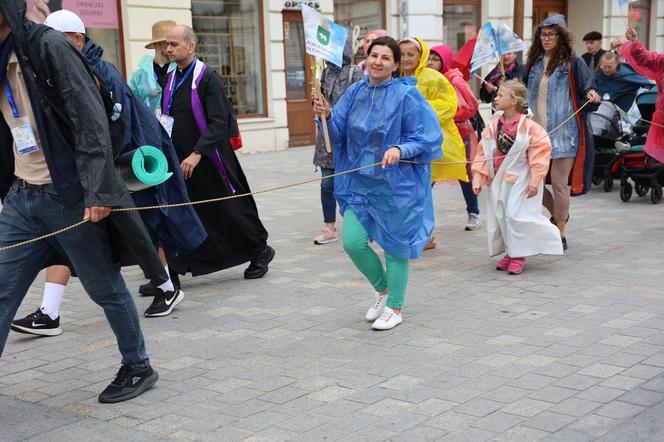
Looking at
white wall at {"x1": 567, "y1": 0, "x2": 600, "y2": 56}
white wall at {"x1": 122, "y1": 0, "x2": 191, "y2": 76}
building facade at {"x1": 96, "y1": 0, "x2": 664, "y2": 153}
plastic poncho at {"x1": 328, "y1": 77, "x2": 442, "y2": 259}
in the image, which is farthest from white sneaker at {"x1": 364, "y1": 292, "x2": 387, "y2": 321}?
white wall at {"x1": 567, "y1": 0, "x2": 600, "y2": 56}

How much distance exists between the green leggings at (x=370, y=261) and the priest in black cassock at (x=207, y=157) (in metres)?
1.39

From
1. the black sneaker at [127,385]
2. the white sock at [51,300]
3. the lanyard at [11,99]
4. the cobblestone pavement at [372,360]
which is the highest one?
the lanyard at [11,99]

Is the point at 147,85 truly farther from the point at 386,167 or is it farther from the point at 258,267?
the point at 386,167

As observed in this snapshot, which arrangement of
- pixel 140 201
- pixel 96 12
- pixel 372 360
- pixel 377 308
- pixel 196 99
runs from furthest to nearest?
1. pixel 96 12
2. pixel 196 99
3. pixel 140 201
4. pixel 377 308
5. pixel 372 360

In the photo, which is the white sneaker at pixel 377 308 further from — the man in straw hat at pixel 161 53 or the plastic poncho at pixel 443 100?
the man in straw hat at pixel 161 53

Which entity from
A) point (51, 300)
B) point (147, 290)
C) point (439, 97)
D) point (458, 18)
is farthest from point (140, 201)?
point (458, 18)

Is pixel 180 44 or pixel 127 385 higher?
pixel 180 44

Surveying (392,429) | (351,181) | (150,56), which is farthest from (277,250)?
(392,429)

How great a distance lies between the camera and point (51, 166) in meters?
3.55

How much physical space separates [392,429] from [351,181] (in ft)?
6.27

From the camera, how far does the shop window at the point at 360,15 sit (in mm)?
17500

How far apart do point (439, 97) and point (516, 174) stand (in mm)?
1126

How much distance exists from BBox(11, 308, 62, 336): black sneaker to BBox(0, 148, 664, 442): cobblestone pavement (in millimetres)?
76

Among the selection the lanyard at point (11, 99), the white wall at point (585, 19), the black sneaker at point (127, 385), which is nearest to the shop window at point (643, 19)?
the white wall at point (585, 19)
